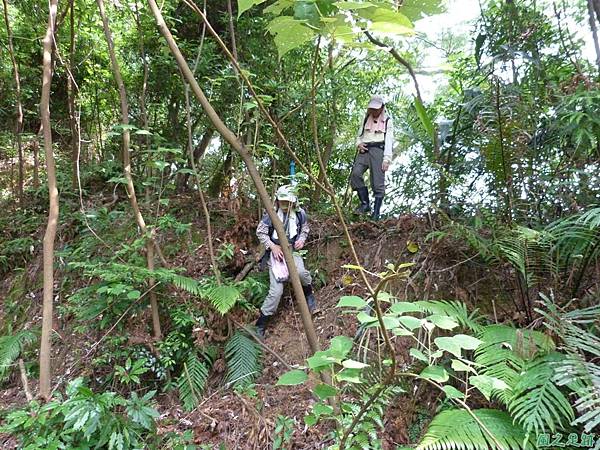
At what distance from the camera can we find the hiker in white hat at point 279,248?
13.3 feet

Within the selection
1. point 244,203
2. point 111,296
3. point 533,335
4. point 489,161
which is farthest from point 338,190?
point 533,335

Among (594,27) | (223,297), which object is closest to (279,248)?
(223,297)

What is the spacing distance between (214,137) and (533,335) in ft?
20.7

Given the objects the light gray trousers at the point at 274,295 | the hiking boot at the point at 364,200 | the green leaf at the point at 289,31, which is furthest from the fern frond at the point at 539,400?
the hiking boot at the point at 364,200

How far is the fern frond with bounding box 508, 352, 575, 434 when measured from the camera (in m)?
1.95

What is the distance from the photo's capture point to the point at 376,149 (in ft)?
15.9

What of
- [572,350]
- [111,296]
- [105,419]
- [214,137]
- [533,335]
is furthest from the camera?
[214,137]

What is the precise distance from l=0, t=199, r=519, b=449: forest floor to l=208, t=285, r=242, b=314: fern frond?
1.82 ft

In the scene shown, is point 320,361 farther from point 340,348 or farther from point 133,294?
point 133,294

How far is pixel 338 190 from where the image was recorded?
6.90 meters

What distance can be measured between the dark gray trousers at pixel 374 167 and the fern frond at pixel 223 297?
2209mm

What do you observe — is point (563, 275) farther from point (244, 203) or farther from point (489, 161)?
point (244, 203)

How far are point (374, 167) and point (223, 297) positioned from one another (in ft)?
8.21

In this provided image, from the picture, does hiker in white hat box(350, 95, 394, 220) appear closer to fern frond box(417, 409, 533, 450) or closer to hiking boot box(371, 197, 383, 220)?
hiking boot box(371, 197, 383, 220)
